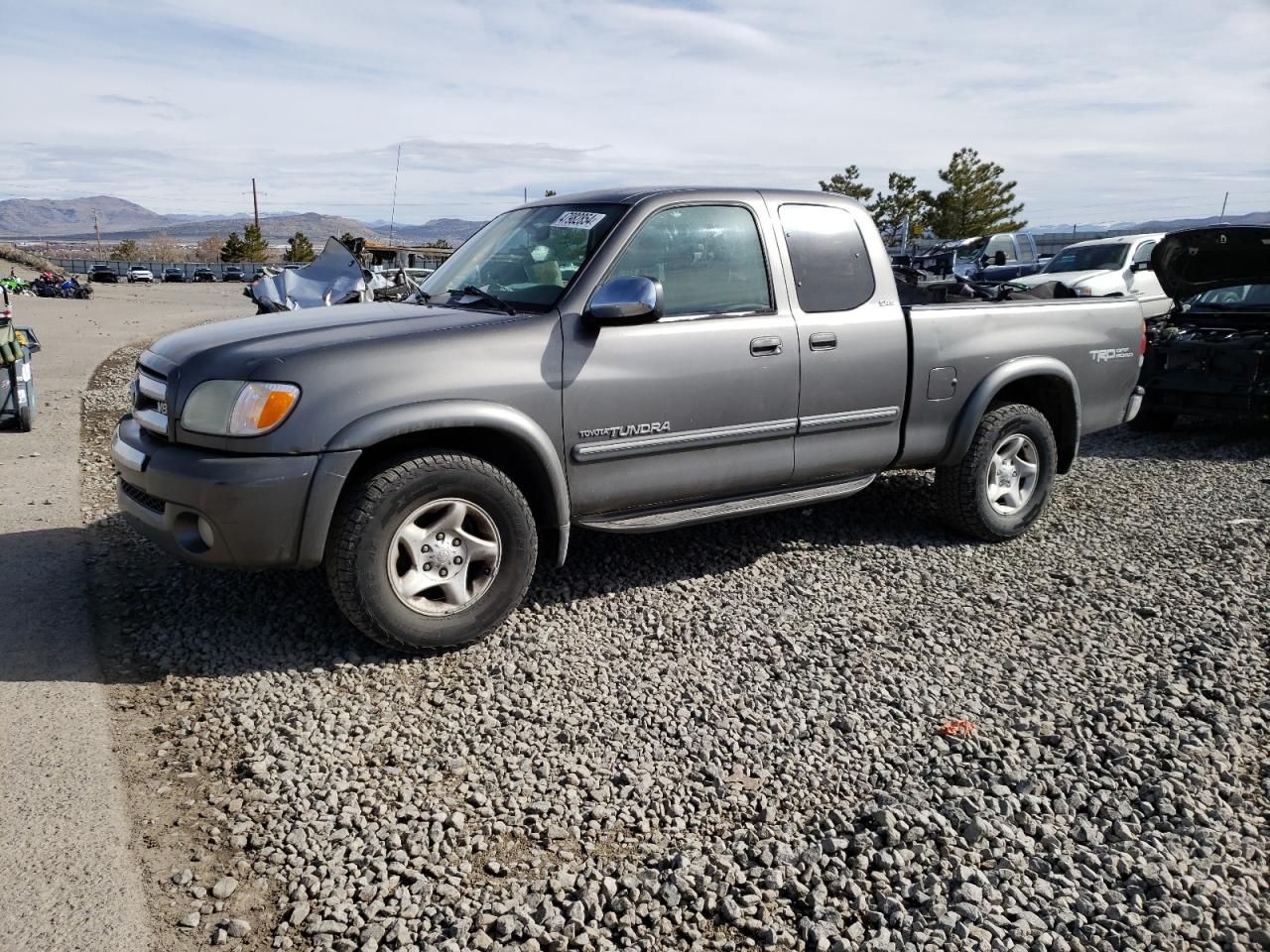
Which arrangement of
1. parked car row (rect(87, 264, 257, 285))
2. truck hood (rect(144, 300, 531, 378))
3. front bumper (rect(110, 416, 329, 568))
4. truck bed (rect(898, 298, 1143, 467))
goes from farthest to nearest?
1. parked car row (rect(87, 264, 257, 285))
2. truck bed (rect(898, 298, 1143, 467))
3. truck hood (rect(144, 300, 531, 378))
4. front bumper (rect(110, 416, 329, 568))

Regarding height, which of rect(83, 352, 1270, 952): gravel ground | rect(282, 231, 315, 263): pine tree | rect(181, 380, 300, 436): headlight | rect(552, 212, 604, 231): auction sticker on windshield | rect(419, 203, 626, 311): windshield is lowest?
rect(83, 352, 1270, 952): gravel ground

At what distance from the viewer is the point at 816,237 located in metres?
5.13

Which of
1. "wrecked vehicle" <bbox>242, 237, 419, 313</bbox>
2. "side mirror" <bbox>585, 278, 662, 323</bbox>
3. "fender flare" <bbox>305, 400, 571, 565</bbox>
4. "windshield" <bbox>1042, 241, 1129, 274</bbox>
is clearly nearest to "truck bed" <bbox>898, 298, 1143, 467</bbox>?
"side mirror" <bbox>585, 278, 662, 323</bbox>

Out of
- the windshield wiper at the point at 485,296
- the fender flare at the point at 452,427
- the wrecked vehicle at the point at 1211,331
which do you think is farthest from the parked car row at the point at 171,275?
the fender flare at the point at 452,427

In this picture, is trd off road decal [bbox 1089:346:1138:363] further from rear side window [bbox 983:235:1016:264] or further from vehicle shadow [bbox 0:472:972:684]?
rear side window [bbox 983:235:1016:264]

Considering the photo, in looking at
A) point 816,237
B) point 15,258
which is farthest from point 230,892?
point 15,258

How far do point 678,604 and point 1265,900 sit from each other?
258 centimetres

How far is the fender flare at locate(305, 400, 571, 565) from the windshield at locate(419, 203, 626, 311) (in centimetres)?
60

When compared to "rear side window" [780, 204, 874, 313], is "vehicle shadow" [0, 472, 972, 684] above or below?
below

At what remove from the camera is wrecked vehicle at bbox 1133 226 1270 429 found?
28.7 ft

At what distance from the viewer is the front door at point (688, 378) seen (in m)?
4.37

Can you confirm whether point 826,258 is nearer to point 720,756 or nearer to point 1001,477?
point 1001,477

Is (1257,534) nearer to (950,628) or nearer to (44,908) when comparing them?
(950,628)

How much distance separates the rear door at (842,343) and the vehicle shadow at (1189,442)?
4.30 m
